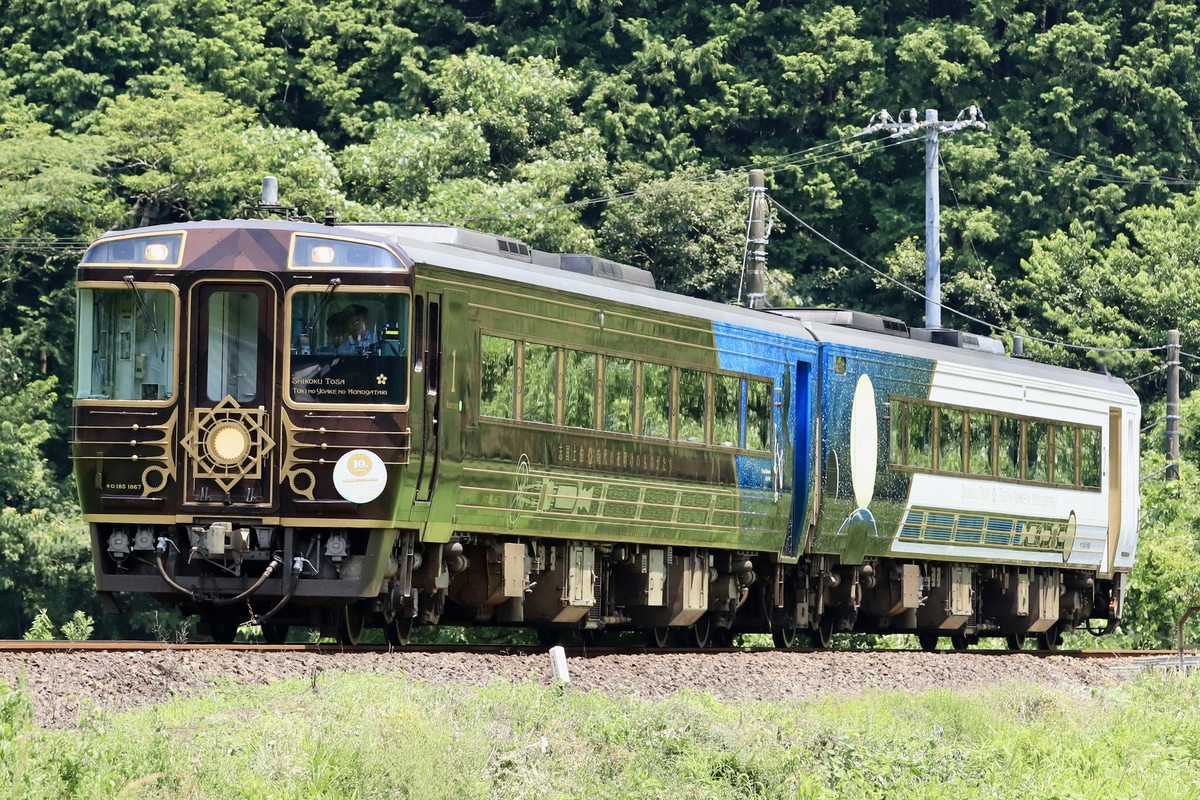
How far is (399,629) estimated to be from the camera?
631 inches

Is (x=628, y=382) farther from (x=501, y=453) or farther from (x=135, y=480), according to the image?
(x=135, y=480)

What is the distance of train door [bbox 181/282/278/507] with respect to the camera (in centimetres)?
1481

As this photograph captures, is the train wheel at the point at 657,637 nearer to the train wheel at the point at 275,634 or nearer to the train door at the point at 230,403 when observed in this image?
the train wheel at the point at 275,634

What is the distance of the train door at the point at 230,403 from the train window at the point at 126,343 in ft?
0.67

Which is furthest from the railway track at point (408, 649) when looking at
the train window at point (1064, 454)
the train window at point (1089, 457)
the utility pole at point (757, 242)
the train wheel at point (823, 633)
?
the utility pole at point (757, 242)

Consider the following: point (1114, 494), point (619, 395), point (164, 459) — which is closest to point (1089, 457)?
point (1114, 494)

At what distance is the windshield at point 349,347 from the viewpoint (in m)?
14.9

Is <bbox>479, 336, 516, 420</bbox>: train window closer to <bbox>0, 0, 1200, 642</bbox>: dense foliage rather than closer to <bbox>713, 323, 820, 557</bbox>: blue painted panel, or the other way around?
<bbox>713, 323, 820, 557</bbox>: blue painted panel

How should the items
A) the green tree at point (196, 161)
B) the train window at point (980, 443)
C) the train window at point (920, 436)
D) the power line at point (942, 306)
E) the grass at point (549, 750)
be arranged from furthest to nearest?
the power line at point (942, 306)
the green tree at point (196, 161)
the train window at point (980, 443)
the train window at point (920, 436)
the grass at point (549, 750)

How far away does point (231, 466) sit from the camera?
14.8m

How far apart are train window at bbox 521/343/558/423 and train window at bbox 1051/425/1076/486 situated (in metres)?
9.08

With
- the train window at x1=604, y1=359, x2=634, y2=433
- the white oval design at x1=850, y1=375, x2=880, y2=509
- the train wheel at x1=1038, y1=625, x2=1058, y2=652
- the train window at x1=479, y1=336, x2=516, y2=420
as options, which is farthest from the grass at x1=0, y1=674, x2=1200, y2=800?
the train wheel at x1=1038, y1=625, x2=1058, y2=652

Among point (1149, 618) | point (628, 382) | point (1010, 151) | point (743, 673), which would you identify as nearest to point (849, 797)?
point (743, 673)

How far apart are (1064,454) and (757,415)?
6009 mm
